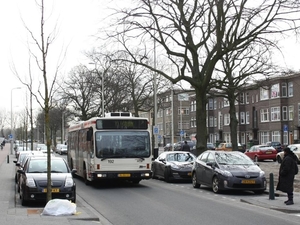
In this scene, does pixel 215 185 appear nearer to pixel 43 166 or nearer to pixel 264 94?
pixel 43 166

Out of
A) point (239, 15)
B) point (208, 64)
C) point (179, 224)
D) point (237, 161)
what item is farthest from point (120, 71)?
point (179, 224)

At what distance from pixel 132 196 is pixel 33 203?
11.7ft

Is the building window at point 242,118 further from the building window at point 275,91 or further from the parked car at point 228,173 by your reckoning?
the parked car at point 228,173

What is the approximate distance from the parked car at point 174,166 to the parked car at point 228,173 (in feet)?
8.46

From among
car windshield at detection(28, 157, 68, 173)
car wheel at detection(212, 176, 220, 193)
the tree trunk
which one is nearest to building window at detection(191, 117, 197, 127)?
the tree trunk

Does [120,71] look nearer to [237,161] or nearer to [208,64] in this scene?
[208,64]

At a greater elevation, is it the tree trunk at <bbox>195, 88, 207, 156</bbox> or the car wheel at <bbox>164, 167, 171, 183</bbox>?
the tree trunk at <bbox>195, 88, 207, 156</bbox>

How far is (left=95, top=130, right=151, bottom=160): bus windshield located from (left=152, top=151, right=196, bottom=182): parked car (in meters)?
3.12

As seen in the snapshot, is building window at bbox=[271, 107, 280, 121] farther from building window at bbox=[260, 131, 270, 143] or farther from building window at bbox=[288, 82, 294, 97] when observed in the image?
building window at bbox=[260, 131, 270, 143]

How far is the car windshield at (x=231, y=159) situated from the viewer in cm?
1836

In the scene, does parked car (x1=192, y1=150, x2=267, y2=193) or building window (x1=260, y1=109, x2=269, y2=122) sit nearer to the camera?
parked car (x1=192, y1=150, x2=267, y2=193)

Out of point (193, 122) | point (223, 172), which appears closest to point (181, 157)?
point (223, 172)

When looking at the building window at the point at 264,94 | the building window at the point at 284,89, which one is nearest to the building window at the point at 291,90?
the building window at the point at 284,89

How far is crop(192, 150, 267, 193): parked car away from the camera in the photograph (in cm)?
1717
